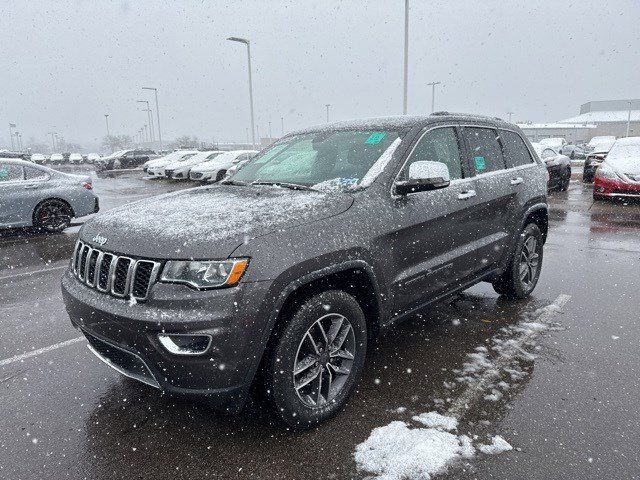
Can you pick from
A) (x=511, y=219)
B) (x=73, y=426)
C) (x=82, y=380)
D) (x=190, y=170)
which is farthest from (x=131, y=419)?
(x=190, y=170)

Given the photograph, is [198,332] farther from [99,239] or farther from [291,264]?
[99,239]

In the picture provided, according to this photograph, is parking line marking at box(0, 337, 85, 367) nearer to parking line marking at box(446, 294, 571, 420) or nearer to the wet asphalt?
the wet asphalt

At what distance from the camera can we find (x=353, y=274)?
9.43 feet

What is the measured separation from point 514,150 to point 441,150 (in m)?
1.49

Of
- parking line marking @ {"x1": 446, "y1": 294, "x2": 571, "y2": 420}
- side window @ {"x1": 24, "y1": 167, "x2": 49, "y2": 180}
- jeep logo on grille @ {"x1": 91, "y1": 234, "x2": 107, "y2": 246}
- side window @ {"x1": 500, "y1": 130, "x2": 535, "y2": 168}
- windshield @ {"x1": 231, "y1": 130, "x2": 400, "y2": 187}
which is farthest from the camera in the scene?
side window @ {"x1": 24, "y1": 167, "x2": 49, "y2": 180}

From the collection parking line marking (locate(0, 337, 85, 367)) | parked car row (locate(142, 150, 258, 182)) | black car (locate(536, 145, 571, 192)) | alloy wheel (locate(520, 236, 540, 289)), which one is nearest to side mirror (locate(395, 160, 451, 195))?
alloy wheel (locate(520, 236, 540, 289))

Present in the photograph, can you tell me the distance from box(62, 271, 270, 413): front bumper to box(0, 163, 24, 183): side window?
8013 mm

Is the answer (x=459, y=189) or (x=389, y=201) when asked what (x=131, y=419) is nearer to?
(x=389, y=201)

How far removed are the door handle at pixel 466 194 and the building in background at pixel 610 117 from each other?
9877 centimetres

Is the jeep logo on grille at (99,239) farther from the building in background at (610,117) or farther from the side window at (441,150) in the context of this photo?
the building in background at (610,117)

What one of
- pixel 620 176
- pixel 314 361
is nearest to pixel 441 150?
pixel 314 361

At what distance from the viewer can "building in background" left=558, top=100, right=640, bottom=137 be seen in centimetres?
9775

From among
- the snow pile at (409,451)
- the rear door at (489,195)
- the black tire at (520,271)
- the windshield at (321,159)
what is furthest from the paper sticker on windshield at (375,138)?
the black tire at (520,271)

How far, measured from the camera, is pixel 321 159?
11.8 feet
